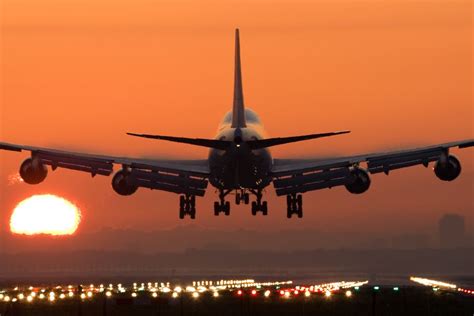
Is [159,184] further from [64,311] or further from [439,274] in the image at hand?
[439,274]

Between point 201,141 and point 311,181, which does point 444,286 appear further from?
point 201,141

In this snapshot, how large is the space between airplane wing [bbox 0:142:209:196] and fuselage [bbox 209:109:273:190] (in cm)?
193

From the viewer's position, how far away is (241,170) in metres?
81.6

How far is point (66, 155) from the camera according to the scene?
88.2m

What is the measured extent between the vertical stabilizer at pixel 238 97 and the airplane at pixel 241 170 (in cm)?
10

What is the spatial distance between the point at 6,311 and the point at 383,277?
8934cm

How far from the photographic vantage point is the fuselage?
264ft


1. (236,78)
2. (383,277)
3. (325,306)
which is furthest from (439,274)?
(325,306)

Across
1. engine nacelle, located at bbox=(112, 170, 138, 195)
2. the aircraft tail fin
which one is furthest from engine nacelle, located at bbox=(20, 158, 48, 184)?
the aircraft tail fin

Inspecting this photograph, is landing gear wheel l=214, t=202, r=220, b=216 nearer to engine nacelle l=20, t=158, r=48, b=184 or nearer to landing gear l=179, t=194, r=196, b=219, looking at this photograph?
landing gear l=179, t=194, r=196, b=219

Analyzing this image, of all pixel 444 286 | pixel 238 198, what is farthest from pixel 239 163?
pixel 444 286

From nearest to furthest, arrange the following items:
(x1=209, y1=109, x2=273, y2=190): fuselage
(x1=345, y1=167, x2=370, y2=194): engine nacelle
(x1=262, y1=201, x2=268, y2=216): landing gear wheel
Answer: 1. (x1=209, y1=109, x2=273, y2=190): fuselage
2. (x1=345, y1=167, x2=370, y2=194): engine nacelle
3. (x1=262, y1=201, x2=268, y2=216): landing gear wheel

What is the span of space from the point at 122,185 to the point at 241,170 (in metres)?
12.2

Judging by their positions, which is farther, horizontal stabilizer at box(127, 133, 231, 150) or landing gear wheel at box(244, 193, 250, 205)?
landing gear wheel at box(244, 193, 250, 205)
